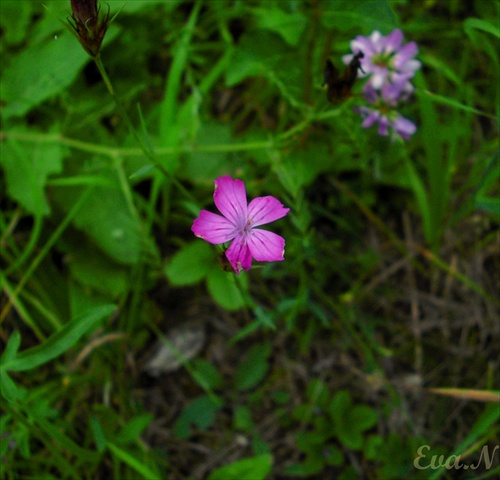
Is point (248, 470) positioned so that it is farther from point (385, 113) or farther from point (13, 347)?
point (385, 113)

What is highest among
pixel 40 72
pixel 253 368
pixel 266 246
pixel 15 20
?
pixel 15 20

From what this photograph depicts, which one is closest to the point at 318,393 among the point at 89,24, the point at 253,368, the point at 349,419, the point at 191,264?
the point at 349,419

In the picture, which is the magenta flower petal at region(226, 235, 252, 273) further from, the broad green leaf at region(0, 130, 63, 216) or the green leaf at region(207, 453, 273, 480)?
the broad green leaf at region(0, 130, 63, 216)

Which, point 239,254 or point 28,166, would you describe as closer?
point 239,254

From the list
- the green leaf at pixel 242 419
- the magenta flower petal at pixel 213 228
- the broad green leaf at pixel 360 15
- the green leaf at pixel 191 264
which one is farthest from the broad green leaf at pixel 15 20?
the green leaf at pixel 242 419

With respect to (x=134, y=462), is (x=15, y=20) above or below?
above

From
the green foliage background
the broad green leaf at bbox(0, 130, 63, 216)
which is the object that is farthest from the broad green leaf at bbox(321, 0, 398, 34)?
the broad green leaf at bbox(0, 130, 63, 216)
